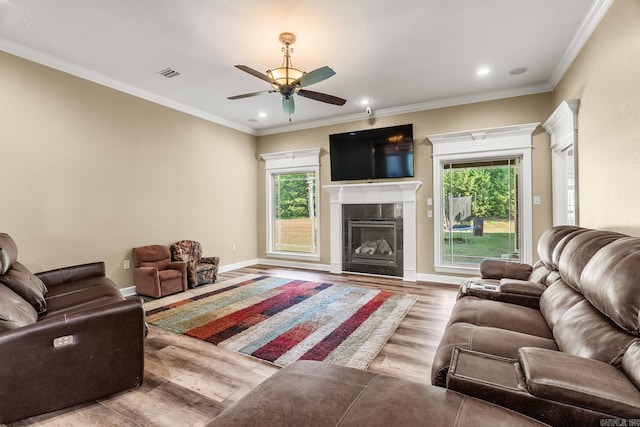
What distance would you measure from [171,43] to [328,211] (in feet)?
12.4

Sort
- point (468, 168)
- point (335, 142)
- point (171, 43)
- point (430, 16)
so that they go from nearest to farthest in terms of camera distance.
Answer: point (430, 16)
point (171, 43)
point (468, 168)
point (335, 142)

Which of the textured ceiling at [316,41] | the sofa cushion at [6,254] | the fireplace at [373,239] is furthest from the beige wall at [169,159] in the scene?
the sofa cushion at [6,254]

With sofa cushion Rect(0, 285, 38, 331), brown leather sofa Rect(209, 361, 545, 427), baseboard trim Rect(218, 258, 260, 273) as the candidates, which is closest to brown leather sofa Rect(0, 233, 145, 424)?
sofa cushion Rect(0, 285, 38, 331)

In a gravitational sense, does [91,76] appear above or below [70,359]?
above

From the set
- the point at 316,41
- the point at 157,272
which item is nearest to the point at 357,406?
the point at 316,41

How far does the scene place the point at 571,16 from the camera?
9.27ft

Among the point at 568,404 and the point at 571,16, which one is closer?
the point at 568,404

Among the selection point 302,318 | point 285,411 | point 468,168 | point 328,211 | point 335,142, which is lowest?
point 302,318

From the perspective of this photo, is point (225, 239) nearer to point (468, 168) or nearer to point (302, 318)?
point (302, 318)

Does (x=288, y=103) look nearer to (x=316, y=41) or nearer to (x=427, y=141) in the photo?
(x=316, y=41)

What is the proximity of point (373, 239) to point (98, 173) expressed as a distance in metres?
4.47

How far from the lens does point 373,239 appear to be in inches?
225

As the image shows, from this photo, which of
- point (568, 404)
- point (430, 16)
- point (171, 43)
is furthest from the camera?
point (171, 43)

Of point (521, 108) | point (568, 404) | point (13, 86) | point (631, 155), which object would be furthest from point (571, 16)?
point (13, 86)
